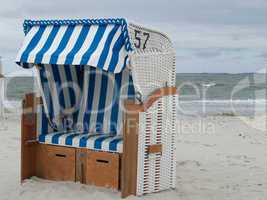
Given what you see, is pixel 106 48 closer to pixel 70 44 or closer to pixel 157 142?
pixel 70 44

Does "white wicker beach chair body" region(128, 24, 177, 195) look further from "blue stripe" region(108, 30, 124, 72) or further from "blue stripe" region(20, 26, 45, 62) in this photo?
"blue stripe" region(20, 26, 45, 62)

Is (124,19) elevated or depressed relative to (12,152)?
elevated

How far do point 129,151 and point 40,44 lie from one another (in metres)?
1.73

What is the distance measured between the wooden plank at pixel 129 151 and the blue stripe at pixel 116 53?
Result: 58 cm

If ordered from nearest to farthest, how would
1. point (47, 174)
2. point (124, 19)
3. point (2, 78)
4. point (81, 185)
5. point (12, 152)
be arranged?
1. point (124, 19)
2. point (81, 185)
3. point (47, 174)
4. point (12, 152)
5. point (2, 78)

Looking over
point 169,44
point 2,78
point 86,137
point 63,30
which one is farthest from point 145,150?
point 2,78

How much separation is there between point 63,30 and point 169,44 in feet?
4.34

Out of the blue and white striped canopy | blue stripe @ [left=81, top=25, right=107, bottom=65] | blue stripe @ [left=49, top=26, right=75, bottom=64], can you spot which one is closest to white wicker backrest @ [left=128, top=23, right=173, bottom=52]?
the blue and white striped canopy

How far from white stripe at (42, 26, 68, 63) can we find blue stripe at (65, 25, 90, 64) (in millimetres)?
269

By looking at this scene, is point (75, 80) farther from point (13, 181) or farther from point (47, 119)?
point (13, 181)

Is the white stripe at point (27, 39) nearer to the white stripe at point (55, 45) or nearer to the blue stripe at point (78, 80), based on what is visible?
the white stripe at point (55, 45)

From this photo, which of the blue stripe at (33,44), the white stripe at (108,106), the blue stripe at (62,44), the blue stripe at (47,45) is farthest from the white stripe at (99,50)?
the white stripe at (108,106)

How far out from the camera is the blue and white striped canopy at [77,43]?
5.09 metres

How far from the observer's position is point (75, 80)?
21.8 ft
